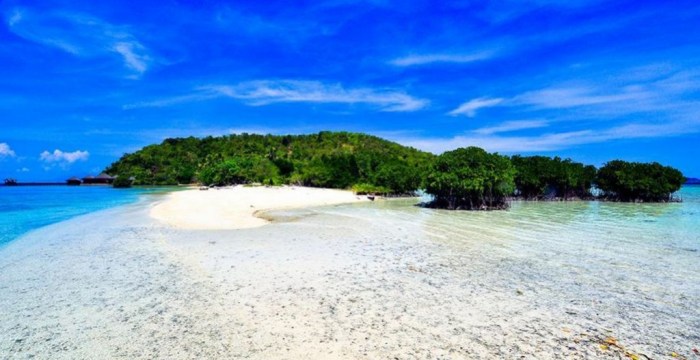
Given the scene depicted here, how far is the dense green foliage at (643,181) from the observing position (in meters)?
40.6

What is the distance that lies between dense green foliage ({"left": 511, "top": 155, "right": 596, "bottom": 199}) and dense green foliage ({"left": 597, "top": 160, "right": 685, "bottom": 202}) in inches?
90.2

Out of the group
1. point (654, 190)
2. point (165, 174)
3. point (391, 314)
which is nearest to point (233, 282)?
point (391, 314)

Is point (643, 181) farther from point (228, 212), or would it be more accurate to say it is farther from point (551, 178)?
point (228, 212)

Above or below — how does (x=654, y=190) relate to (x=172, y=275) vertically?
above

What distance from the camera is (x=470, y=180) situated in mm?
30219

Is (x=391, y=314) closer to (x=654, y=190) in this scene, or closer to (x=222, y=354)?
(x=222, y=354)

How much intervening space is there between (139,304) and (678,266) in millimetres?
12274

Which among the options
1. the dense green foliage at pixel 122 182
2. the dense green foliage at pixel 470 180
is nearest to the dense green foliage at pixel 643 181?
the dense green foliage at pixel 470 180

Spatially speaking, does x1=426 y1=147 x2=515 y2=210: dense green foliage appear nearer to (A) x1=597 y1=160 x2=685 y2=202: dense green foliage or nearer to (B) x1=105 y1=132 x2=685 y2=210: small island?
(B) x1=105 y1=132 x2=685 y2=210: small island

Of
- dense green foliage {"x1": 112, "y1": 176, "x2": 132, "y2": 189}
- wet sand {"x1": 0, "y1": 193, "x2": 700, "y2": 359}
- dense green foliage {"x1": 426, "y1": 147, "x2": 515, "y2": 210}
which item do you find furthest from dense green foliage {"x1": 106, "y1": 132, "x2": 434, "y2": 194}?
wet sand {"x1": 0, "y1": 193, "x2": 700, "y2": 359}

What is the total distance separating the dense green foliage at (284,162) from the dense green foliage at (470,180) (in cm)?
243

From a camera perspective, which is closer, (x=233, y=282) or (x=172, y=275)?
(x=233, y=282)

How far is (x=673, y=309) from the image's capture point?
6883mm

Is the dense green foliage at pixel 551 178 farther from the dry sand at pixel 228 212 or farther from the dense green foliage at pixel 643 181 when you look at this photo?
the dry sand at pixel 228 212
